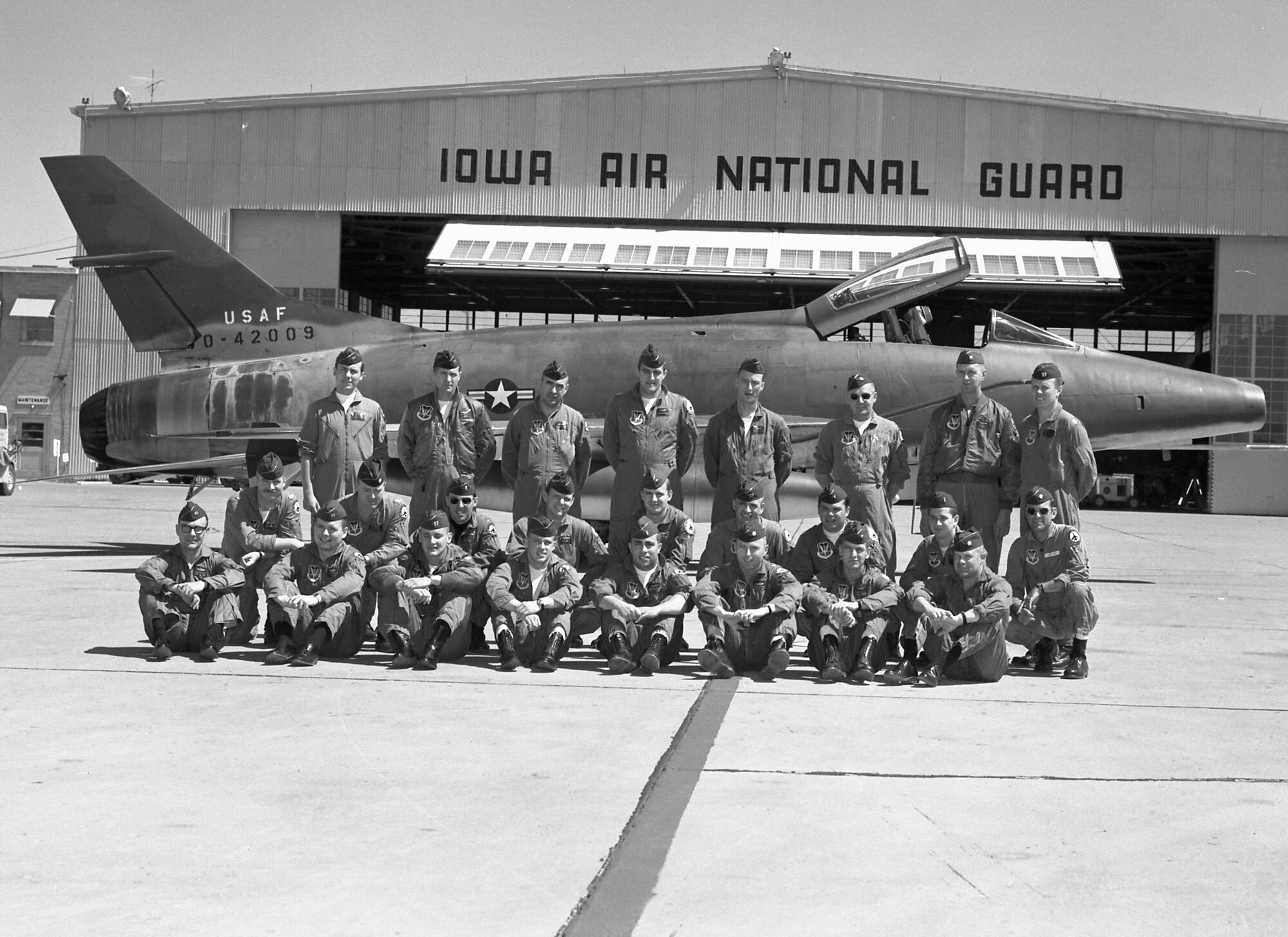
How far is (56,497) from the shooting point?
1142 inches

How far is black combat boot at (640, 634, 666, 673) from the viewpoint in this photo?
7113mm

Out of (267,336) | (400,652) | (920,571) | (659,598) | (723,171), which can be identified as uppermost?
(723,171)

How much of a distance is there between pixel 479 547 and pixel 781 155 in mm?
23032

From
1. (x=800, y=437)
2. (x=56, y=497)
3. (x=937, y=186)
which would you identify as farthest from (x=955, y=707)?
(x=56, y=497)

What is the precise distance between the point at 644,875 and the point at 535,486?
562 cm

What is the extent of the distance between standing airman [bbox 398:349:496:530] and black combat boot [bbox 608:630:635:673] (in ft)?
7.81

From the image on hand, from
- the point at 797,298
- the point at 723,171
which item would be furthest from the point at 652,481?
the point at 797,298

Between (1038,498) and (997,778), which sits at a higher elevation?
(1038,498)

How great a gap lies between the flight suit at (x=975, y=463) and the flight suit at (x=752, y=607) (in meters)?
1.89

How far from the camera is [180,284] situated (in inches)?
588

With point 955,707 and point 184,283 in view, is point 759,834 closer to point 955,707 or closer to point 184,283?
point 955,707

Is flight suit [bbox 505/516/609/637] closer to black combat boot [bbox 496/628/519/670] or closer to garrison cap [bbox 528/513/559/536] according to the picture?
garrison cap [bbox 528/513/559/536]

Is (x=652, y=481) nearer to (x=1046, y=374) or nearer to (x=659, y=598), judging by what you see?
(x=659, y=598)

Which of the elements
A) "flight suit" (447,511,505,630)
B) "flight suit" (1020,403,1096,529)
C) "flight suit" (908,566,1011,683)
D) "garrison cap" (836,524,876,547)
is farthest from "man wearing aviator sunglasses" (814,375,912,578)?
"flight suit" (447,511,505,630)
